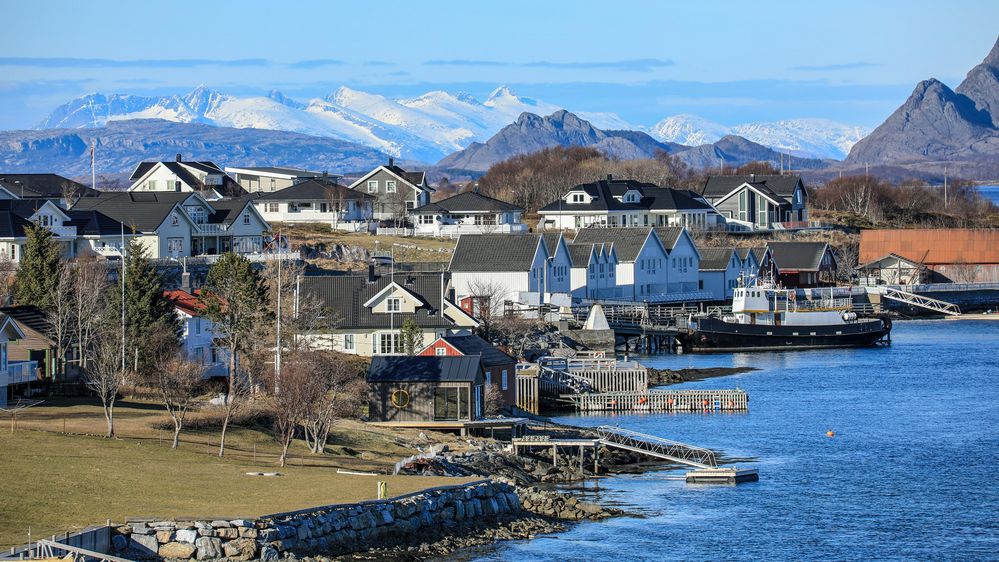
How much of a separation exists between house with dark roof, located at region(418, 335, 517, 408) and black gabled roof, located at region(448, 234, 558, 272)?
1159 inches

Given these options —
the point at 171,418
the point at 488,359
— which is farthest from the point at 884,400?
the point at 171,418

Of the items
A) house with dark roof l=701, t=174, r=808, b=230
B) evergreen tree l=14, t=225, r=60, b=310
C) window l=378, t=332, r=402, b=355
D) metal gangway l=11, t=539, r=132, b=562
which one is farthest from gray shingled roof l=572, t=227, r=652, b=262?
metal gangway l=11, t=539, r=132, b=562

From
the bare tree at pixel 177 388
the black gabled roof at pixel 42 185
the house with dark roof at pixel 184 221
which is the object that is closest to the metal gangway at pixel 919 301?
the house with dark roof at pixel 184 221

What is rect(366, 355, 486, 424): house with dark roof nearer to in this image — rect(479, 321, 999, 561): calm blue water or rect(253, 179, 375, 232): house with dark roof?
rect(479, 321, 999, 561): calm blue water

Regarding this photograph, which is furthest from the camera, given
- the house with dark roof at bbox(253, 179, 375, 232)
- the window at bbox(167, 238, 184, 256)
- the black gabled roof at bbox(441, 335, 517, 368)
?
the house with dark roof at bbox(253, 179, 375, 232)

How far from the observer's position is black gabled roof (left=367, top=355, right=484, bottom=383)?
145 ft

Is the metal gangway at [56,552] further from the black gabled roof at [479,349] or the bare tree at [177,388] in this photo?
the black gabled roof at [479,349]

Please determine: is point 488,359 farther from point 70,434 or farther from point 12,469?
point 12,469

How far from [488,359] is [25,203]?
39934 mm

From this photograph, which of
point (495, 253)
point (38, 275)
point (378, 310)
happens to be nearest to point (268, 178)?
point (495, 253)

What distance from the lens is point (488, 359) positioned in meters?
48.1

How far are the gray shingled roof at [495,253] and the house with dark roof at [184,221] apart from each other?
1278 cm

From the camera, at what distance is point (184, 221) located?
279ft

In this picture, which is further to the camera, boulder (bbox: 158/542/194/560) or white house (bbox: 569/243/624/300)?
white house (bbox: 569/243/624/300)
